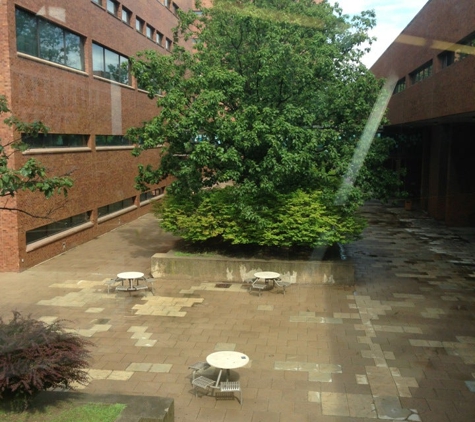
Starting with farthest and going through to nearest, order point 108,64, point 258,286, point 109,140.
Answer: point 109,140
point 108,64
point 258,286

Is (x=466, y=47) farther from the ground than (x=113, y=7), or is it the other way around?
(x=113, y=7)

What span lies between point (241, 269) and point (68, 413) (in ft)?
28.5

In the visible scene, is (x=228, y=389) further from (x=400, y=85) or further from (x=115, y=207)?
(x=400, y=85)

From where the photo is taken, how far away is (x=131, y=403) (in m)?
6.79

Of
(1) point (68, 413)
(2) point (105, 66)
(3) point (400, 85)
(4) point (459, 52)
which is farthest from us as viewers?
(3) point (400, 85)

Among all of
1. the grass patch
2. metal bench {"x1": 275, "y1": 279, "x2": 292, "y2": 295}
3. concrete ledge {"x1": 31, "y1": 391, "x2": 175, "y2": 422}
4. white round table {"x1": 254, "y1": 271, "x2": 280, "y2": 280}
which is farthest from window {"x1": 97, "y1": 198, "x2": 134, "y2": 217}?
the grass patch

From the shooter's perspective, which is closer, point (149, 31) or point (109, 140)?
point (109, 140)

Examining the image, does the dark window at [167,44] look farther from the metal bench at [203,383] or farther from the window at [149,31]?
the metal bench at [203,383]

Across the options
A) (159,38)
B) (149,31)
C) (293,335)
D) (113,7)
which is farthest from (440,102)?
(159,38)

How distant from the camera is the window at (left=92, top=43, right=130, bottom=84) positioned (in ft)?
70.4

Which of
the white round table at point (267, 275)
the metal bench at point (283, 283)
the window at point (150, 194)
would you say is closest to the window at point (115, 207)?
the window at point (150, 194)

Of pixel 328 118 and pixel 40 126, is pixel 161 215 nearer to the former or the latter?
pixel 328 118

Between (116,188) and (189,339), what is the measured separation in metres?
14.9

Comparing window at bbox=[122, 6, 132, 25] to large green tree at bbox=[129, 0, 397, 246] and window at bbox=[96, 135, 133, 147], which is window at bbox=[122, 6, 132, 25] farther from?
large green tree at bbox=[129, 0, 397, 246]
